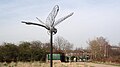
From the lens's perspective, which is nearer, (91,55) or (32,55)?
(32,55)

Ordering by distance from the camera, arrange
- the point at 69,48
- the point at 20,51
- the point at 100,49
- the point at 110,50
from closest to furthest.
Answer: the point at 20,51, the point at 100,49, the point at 110,50, the point at 69,48

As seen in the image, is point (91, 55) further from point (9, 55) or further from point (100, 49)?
point (9, 55)

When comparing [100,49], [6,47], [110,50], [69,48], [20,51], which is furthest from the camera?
[69,48]

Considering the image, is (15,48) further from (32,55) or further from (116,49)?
(116,49)

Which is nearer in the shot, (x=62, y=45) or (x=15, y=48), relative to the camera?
(x=15, y=48)

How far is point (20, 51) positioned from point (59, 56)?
25.1ft

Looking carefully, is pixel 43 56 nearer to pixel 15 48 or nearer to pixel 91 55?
pixel 15 48

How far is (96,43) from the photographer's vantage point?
7844cm

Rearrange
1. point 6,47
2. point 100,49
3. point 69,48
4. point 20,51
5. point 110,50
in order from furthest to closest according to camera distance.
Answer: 1. point 69,48
2. point 110,50
3. point 100,49
4. point 20,51
5. point 6,47

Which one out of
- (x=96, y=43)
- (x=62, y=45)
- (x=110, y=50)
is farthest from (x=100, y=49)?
(x=62, y=45)

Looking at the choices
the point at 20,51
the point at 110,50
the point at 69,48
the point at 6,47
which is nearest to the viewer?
the point at 6,47

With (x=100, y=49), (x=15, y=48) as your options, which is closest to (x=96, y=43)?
(x=100, y=49)

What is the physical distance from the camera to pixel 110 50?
83.6 meters

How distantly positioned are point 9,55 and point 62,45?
40.3 metres
